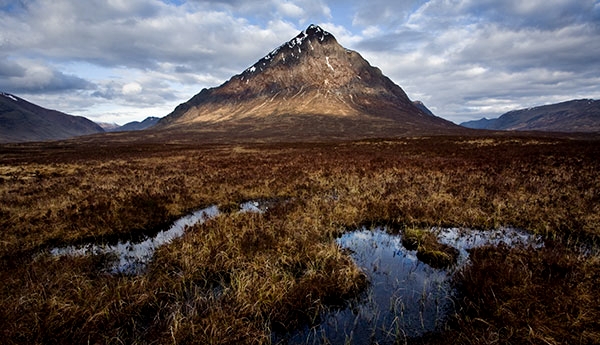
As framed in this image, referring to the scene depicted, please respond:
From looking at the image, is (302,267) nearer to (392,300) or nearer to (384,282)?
Answer: (384,282)

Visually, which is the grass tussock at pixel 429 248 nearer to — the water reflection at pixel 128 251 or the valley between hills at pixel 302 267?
the valley between hills at pixel 302 267

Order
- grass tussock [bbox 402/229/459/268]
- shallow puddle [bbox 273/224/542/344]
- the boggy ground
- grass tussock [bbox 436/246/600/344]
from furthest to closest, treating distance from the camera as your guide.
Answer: grass tussock [bbox 402/229/459/268], shallow puddle [bbox 273/224/542/344], the boggy ground, grass tussock [bbox 436/246/600/344]

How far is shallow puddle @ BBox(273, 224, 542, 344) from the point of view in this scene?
5.33 metres

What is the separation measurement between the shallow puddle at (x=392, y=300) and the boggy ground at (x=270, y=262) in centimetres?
32

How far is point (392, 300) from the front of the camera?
623 centimetres

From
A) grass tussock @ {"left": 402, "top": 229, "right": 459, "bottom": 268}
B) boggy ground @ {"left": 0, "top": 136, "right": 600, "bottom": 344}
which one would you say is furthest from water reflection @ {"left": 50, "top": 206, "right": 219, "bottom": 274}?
grass tussock @ {"left": 402, "top": 229, "right": 459, "bottom": 268}

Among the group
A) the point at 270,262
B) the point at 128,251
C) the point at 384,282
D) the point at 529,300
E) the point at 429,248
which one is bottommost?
the point at 128,251

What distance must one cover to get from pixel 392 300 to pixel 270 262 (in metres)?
3.10

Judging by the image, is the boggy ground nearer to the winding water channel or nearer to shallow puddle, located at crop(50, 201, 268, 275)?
the winding water channel

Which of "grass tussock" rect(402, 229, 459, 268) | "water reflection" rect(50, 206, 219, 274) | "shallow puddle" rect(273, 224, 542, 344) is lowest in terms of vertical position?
"water reflection" rect(50, 206, 219, 274)

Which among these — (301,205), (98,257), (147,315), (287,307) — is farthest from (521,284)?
(98,257)

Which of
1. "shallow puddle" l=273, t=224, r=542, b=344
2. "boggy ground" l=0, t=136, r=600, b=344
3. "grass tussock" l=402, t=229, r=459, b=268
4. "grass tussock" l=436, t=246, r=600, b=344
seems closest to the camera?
"grass tussock" l=436, t=246, r=600, b=344

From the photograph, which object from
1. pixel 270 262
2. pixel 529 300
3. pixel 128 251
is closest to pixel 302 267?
pixel 270 262

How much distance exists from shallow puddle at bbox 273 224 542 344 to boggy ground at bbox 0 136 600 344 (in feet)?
1.04
